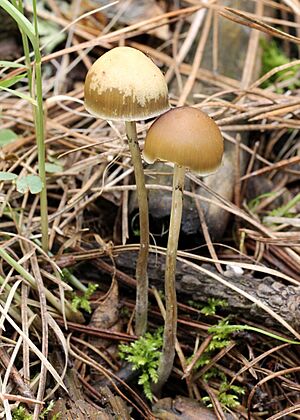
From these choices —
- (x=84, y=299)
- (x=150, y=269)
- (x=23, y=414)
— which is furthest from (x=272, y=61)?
(x=23, y=414)

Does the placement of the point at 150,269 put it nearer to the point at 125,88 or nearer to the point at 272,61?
the point at 125,88

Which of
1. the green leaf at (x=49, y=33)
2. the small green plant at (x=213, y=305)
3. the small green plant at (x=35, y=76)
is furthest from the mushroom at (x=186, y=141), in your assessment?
the green leaf at (x=49, y=33)

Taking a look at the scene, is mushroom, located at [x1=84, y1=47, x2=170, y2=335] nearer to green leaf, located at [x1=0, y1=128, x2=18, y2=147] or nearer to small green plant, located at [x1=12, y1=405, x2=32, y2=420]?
green leaf, located at [x1=0, y1=128, x2=18, y2=147]

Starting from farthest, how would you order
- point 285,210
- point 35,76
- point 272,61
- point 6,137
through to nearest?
point 272,61 → point 285,210 → point 6,137 → point 35,76

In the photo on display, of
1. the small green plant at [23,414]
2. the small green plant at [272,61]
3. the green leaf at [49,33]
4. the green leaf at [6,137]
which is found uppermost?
the green leaf at [49,33]

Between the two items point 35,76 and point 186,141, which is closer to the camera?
point 186,141

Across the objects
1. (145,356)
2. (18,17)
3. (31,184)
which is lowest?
(145,356)

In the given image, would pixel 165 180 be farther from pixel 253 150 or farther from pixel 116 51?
pixel 116 51

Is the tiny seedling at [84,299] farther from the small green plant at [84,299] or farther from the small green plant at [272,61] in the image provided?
the small green plant at [272,61]
